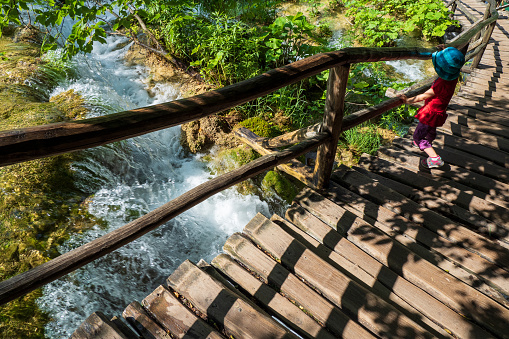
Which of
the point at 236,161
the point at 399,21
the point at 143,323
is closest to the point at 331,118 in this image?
the point at 143,323

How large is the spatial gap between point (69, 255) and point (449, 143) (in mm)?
4223

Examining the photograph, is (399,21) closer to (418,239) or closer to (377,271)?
(418,239)

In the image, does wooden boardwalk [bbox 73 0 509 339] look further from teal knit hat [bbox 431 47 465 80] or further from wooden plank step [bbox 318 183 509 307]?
teal knit hat [bbox 431 47 465 80]

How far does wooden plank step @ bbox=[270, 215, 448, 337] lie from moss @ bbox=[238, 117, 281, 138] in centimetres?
302

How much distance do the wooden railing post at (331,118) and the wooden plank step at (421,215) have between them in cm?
29

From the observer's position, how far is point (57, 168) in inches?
175

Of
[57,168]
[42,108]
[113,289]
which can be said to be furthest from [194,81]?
[113,289]

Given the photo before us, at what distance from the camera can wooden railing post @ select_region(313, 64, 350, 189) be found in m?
2.24

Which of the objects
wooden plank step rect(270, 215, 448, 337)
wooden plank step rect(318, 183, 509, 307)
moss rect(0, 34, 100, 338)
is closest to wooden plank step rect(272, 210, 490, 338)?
wooden plank step rect(270, 215, 448, 337)

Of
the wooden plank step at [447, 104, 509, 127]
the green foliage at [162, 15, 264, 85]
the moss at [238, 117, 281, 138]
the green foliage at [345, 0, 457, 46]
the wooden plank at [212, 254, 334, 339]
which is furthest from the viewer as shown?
the green foliage at [345, 0, 457, 46]

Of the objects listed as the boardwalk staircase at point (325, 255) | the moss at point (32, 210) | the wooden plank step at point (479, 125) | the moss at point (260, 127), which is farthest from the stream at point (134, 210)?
the wooden plank step at point (479, 125)

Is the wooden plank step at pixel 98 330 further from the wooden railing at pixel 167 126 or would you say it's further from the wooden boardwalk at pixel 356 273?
the wooden railing at pixel 167 126

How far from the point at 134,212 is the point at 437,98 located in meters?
4.28

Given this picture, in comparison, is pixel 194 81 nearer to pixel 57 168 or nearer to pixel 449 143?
pixel 57 168
